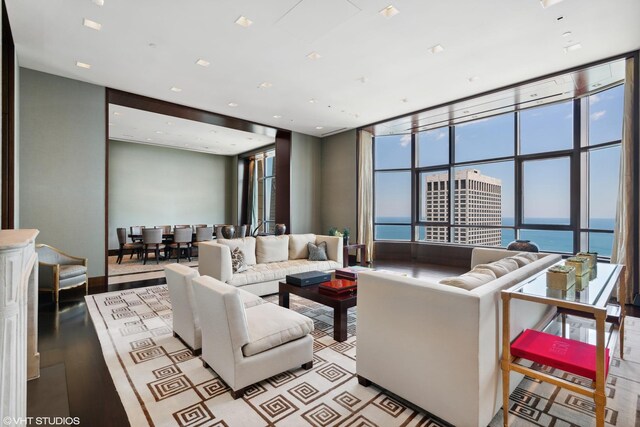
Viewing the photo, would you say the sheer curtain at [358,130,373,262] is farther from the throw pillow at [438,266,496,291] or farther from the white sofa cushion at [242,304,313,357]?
the throw pillow at [438,266,496,291]

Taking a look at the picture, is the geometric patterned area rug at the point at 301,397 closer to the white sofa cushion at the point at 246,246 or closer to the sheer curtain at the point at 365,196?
the white sofa cushion at the point at 246,246

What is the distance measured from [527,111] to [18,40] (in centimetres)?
808

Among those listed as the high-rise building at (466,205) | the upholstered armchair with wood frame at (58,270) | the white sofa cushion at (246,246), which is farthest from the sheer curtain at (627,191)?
the upholstered armchair with wood frame at (58,270)

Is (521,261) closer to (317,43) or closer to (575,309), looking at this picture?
(575,309)

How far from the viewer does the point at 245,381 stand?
205 cm

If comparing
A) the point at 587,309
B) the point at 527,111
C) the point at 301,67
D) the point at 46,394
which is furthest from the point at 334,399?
the point at 527,111

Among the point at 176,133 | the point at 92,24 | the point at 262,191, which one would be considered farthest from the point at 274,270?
the point at 262,191

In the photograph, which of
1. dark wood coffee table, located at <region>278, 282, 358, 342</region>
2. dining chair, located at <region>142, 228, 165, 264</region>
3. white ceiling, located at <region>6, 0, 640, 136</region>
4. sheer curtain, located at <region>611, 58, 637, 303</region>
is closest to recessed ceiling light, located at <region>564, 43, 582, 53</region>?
white ceiling, located at <region>6, 0, 640, 136</region>

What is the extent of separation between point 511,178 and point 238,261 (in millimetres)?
5598

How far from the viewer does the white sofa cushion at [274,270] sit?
4.15m

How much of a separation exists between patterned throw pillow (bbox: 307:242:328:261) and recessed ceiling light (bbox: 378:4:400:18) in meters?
3.41

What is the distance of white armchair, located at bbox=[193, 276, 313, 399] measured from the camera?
78.6 inches

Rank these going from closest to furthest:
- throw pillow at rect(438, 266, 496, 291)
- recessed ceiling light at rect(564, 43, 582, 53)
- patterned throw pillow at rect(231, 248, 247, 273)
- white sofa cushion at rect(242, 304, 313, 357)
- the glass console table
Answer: the glass console table < throw pillow at rect(438, 266, 496, 291) < white sofa cushion at rect(242, 304, 313, 357) < recessed ceiling light at rect(564, 43, 582, 53) < patterned throw pillow at rect(231, 248, 247, 273)

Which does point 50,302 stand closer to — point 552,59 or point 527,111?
point 552,59
